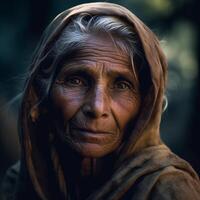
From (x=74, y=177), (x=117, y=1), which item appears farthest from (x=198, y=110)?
(x=74, y=177)

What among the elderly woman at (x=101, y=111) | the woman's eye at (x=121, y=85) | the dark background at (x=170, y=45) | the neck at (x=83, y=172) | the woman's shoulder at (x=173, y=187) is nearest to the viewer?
the woman's shoulder at (x=173, y=187)

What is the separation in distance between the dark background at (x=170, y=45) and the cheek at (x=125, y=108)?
5.68 m

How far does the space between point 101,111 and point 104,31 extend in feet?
1.63

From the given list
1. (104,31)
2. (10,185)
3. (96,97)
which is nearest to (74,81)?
(96,97)

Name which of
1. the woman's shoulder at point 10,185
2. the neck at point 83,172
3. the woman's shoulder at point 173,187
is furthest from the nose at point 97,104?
the woman's shoulder at point 10,185

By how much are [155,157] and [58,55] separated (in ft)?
2.72

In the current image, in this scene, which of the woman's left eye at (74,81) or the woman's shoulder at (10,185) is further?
the woman's shoulder at (10,185)

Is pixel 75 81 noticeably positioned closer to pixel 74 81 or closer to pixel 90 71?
pixel 74 81

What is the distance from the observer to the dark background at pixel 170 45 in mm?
10516

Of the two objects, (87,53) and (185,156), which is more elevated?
(87,53)

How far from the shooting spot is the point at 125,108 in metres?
4.47

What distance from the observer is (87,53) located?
178 inches

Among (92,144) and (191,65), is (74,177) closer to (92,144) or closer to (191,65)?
(92,144)

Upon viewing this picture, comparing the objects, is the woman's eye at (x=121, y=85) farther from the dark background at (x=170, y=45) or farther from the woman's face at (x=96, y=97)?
the dark background at (x=170, y=45)
